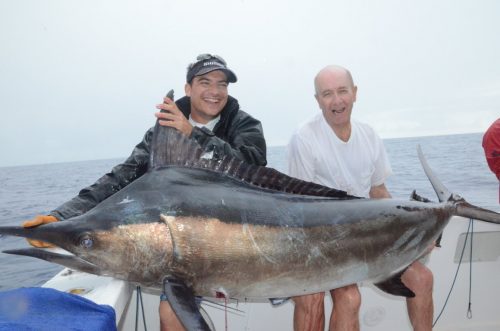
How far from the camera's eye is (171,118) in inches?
87.5

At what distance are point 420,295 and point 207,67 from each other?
218cm

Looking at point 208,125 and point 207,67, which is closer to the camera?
point 207,67

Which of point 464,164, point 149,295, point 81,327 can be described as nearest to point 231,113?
point 149,295

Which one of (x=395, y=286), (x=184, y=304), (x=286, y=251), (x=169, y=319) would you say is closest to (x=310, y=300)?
(x=395, y=286)

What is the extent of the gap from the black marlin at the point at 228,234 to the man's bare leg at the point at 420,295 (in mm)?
355

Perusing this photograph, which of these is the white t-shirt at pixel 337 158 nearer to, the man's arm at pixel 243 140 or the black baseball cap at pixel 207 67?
the man's arm at pixel 243 140

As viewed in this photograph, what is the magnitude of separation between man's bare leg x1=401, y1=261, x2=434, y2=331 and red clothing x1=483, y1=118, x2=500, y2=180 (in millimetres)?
1320

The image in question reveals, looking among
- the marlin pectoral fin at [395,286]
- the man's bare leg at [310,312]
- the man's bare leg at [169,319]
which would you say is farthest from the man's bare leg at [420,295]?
the man's bare leg at [169,319]

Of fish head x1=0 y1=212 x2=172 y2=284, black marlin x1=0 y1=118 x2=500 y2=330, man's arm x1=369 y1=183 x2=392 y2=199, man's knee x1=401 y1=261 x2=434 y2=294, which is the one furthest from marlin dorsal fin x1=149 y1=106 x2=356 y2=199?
man's arm x1=369 y1=183 x2=392 y2=199

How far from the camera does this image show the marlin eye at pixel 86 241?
5.73 feet

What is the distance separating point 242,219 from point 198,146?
50cm

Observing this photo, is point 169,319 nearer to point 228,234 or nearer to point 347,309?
point 228,234

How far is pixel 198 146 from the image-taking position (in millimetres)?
2168

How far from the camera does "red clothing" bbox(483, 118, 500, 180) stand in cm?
334
